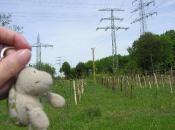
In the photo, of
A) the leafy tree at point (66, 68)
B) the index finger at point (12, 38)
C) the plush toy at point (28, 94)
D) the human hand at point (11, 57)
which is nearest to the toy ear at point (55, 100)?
the plush toy at point (28, 94)

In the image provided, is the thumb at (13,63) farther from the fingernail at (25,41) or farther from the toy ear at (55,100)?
the toy ear at (55,100)

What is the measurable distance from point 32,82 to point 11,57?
0.32 m

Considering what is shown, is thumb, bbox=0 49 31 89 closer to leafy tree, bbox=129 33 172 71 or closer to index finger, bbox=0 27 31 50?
index finger, bbox=0 27 31 50

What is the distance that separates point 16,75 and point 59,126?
895 centimetres

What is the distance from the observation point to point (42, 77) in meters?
4.79

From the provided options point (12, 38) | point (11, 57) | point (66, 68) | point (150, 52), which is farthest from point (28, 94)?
point (66, 68)

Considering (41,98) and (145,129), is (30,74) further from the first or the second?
(145,129)

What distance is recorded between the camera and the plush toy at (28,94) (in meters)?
4.75

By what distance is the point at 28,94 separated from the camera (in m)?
4.84

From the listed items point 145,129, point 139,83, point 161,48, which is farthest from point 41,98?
point 161,48

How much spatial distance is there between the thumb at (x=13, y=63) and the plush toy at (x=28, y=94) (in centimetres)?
12

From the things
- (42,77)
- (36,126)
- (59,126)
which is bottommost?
(59,126)

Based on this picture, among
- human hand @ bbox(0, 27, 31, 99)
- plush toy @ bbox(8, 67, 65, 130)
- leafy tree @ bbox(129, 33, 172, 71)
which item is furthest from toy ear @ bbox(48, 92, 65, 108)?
leafy tree @ bbox(129, 33, 172, 71)

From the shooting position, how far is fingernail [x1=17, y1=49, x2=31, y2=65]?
4.68 m
